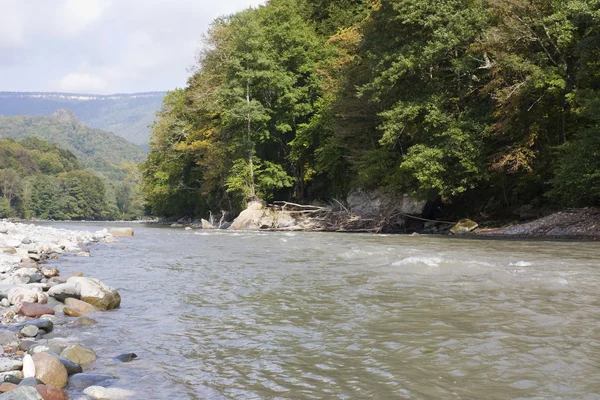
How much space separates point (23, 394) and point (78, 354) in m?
1.36

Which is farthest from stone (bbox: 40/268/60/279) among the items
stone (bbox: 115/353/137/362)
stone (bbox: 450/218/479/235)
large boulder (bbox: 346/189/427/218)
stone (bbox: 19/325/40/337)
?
large boulder (bbox: 346/189/427/218)

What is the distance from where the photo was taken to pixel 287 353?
15.8ft

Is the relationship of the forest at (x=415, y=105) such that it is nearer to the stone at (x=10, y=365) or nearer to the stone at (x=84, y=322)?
the stone at (x=84, y=322)

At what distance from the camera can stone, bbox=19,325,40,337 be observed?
5.46 metres

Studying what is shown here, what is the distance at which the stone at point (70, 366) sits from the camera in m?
4.32

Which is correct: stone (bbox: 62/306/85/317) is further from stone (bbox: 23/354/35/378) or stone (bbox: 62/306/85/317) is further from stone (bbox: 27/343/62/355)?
stone (bbox: 23/354/35/378)

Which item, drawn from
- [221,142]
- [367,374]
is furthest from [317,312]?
[221,142]

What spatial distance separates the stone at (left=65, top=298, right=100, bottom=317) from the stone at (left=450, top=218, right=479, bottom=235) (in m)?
18.1

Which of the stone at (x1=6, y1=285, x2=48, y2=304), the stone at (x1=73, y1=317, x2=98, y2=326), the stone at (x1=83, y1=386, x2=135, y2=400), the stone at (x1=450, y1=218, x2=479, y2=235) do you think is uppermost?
the stone at (x1=450, y1=218, x2=479, y2=235)

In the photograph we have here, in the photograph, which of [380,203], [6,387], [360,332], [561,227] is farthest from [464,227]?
[6,387]

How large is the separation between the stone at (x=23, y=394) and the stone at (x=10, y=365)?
84cm

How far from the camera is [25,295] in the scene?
280 inches

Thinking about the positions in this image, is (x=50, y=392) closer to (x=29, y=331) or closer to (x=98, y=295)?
(x=29, y=331)

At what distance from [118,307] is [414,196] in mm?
19006
